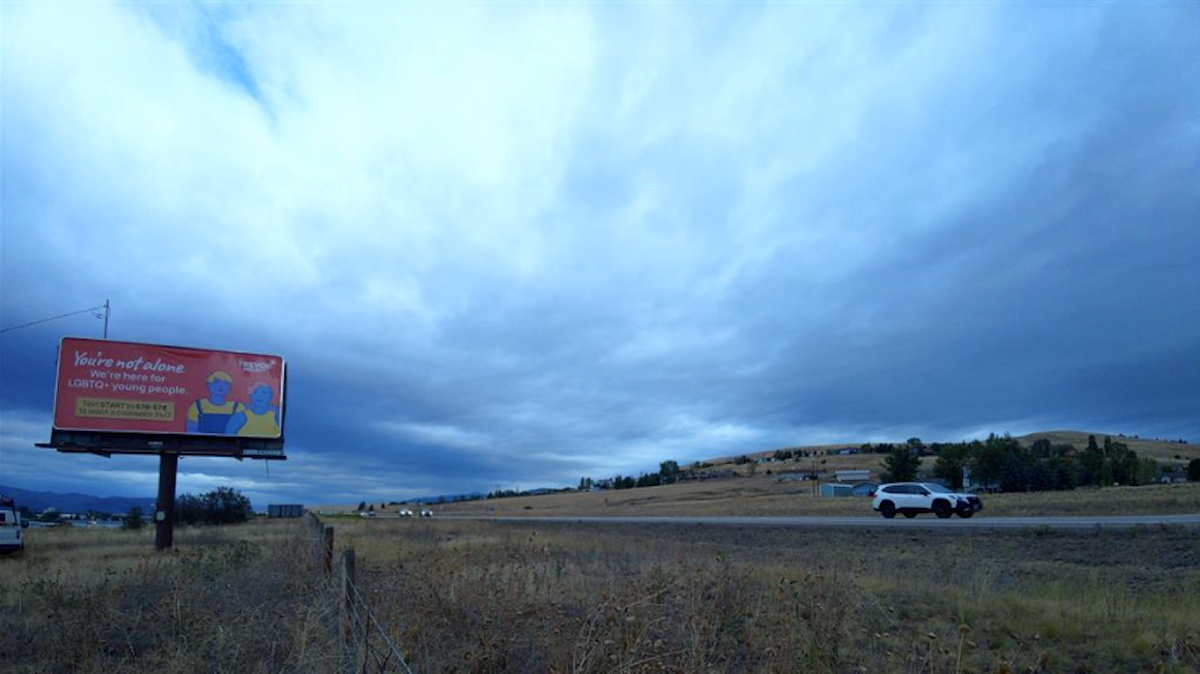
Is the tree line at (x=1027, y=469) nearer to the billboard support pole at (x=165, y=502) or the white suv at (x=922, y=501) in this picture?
the white suv at (x=922, y=501)

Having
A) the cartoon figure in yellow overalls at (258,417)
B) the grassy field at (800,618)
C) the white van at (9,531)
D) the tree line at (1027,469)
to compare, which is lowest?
the grassy field at (800,618)

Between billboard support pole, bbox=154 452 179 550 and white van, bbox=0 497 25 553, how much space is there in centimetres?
Answer: 418

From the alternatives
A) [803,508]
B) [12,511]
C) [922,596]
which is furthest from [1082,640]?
[803,508]

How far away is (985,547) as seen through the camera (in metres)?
22.3

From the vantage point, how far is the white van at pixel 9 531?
2502 centimetres

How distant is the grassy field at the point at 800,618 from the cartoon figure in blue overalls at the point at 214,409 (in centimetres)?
1911

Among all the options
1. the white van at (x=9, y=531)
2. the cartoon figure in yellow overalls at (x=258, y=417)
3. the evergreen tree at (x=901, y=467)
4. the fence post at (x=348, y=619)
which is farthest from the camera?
the evergreen tree at (x=901, y=467)

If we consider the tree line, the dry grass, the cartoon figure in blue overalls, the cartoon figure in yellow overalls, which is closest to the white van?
the cartoon figure in blue overalls

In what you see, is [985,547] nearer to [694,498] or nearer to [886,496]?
[886,496]

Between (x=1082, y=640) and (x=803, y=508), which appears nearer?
(x=1082, y=640)

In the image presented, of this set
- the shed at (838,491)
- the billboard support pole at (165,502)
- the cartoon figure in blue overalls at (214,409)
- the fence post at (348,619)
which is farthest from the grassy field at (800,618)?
the shed at (838,491)

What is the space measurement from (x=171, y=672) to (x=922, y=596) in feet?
32.1

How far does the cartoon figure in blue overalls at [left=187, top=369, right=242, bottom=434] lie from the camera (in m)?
32.2

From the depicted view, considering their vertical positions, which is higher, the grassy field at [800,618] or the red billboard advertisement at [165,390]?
the red billboard advertisement at [165,390]
